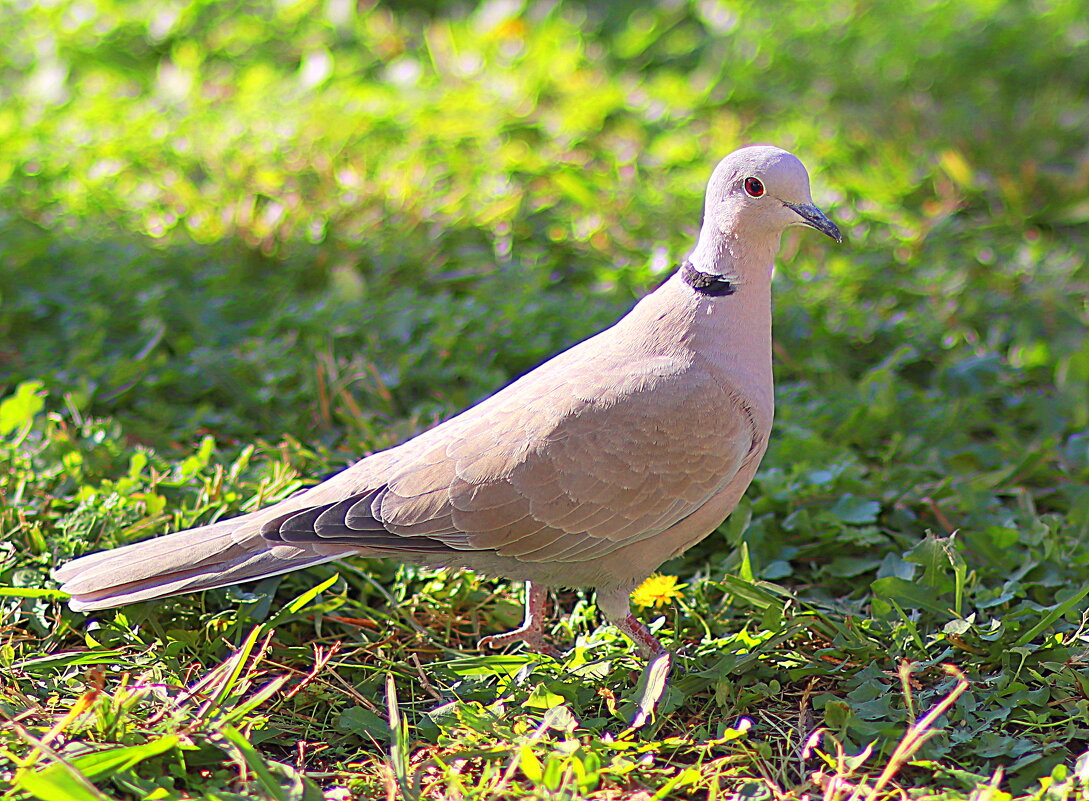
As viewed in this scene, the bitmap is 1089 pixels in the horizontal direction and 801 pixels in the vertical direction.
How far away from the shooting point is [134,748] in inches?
82.0

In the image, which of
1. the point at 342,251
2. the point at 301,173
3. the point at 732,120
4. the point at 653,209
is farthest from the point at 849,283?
the point at 301,173

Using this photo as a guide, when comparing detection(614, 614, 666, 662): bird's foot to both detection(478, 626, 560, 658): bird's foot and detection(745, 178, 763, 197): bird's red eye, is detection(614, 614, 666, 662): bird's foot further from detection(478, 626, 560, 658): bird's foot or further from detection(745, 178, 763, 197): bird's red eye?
detection(745, 178, 763, 197): bird's red eye

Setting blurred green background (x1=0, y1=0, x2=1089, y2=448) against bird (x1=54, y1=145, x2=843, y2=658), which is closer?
bird (x1=54, y1=145, x2=843, y2=658)

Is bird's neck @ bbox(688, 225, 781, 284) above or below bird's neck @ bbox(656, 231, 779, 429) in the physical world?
above

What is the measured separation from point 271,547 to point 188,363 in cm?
151

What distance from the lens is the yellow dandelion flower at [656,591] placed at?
112 inches

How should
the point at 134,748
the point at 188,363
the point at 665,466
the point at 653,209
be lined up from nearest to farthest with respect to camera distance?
the point at 134,748 < the point at 665,466 < the point at 188,363 < the point at 653,209

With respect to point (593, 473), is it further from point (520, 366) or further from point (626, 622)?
point (520, 366)

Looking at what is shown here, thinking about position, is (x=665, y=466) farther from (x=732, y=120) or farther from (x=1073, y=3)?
(x=1073, y=3)

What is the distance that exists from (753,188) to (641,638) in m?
1.14

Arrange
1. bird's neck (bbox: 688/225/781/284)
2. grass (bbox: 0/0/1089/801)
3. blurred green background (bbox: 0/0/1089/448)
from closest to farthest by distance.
Result: grass (bbox: 0/0/1089/801)
bird's neck (bbox: 688/225/781/284)
blurred green background (bbox: 0/0/1089/448)

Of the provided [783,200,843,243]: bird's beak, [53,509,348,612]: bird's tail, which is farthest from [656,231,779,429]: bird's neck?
[53,509,348,612]: bird's tail

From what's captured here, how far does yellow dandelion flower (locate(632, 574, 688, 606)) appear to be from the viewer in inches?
112

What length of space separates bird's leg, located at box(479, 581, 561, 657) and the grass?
129 millimetres
